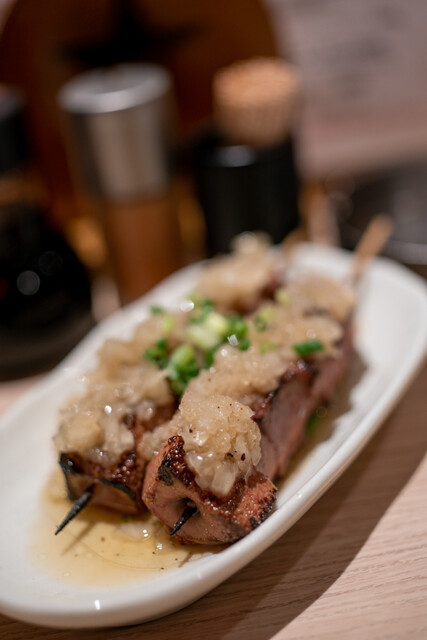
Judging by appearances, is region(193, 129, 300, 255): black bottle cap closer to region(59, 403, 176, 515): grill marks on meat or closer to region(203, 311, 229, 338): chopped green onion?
region(203, 311, 229, 338): chopped green onion

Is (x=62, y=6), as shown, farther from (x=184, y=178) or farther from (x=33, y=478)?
(x=33, y=478)

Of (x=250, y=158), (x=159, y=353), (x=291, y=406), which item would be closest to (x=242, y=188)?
(x=250, y=158)

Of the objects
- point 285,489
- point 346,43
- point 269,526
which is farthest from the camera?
point 346,43

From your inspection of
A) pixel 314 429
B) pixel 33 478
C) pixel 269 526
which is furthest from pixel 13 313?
pixel 269 526

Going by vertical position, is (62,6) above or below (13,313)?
above

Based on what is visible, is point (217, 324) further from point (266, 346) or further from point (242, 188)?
point (242, 188)

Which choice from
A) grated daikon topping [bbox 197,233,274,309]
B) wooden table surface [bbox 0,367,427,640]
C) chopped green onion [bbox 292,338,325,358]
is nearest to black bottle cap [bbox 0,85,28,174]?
grated daikon topping [bbox 197,233,274,309]
